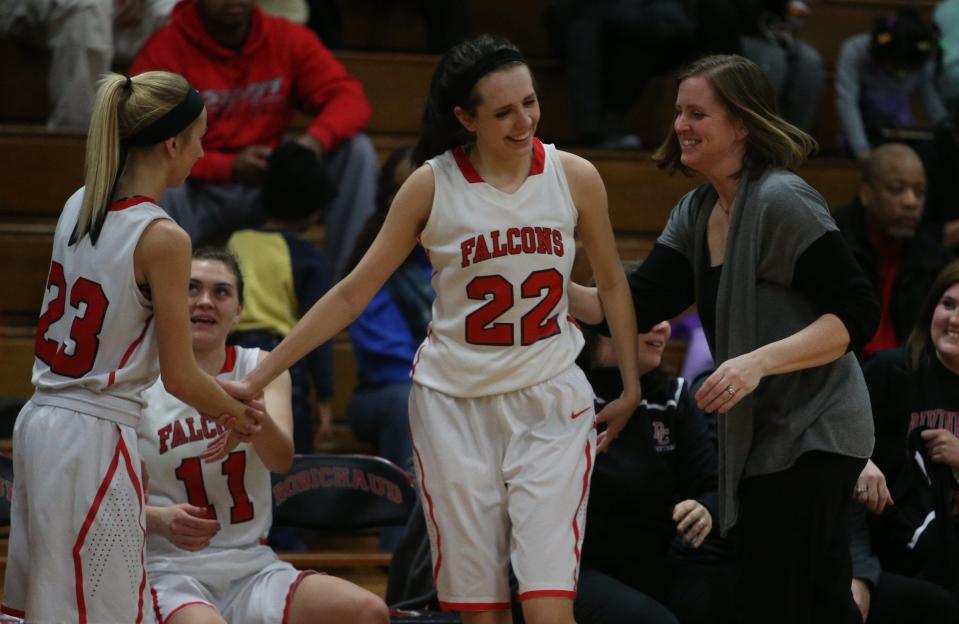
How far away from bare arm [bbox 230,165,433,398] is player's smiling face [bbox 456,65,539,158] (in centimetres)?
19

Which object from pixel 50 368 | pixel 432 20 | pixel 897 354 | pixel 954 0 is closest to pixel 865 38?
pixel 954 0

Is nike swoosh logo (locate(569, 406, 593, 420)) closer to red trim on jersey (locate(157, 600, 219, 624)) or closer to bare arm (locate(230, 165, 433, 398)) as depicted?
bare arm (locate(230, 165, 433, 398))

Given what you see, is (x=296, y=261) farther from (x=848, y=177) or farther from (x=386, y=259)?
(x=848, y=177)

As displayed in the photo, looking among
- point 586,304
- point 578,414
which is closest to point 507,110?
point 586,304

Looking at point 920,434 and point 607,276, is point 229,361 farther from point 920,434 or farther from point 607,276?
point 920,434

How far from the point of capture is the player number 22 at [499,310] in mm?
3322

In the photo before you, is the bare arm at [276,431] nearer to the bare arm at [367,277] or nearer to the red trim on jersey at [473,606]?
the bare arm at [367,277]

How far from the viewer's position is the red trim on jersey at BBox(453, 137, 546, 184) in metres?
3.39

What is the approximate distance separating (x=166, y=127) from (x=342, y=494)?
5.38 ft

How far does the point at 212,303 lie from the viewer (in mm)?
3840

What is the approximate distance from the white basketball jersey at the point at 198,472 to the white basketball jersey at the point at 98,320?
0.53m

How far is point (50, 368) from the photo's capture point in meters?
3.20

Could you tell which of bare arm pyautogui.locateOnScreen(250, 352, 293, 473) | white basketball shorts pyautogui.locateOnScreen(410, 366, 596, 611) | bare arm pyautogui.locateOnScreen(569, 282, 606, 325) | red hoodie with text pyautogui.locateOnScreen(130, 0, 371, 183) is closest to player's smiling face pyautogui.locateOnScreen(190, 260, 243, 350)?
bare arm pyautogui.locateOnScreen(250, 352, 293, 473)

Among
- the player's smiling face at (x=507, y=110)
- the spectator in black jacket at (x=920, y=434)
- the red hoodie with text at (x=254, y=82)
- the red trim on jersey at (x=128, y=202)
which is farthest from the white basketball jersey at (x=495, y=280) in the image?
the red hoodie with text at (x=254, y=82)
